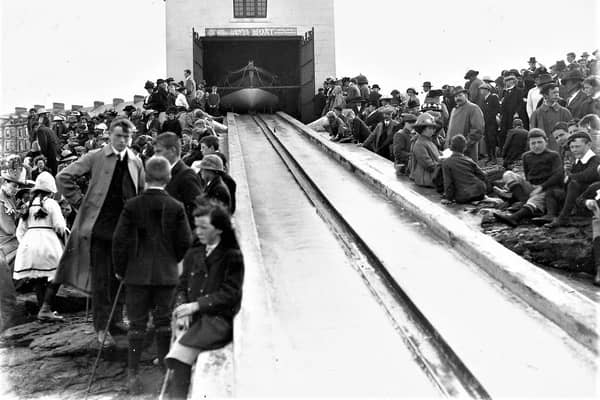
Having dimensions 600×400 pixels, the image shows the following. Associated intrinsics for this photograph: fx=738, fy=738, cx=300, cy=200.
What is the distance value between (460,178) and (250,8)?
76.6ft

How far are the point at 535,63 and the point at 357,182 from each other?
5.80m

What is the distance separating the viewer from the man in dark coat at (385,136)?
52.3 feet

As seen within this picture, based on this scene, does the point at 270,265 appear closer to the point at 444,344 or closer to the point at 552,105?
the point at 444,344

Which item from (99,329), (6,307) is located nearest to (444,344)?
(99,329)

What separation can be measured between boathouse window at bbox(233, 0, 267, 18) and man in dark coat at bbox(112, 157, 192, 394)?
27.4 m

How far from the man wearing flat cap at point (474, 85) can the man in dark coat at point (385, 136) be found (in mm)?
1649

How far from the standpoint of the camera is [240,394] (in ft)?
16.0

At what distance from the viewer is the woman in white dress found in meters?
9.29

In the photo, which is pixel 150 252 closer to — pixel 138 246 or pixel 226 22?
pixel 138 246

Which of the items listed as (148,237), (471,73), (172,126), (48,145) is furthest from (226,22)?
(148,237)

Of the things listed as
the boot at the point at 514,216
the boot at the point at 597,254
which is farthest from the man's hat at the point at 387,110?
the boot at the point at 597,254

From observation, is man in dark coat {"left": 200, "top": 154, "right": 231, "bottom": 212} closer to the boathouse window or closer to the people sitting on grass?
the people sitting on grass

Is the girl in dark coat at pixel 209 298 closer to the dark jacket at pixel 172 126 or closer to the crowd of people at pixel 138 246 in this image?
the crowd of people at pixel 138 246

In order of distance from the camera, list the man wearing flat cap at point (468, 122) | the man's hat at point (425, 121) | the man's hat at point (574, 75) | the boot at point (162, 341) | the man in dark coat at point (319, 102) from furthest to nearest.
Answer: the man in dark coat at point (319, 102) → the man wearing flat cap at point (468, 122) → the man's hat at point (574, 75) → the man's hat at point (425, 121) → the boot at point (162, 341)
